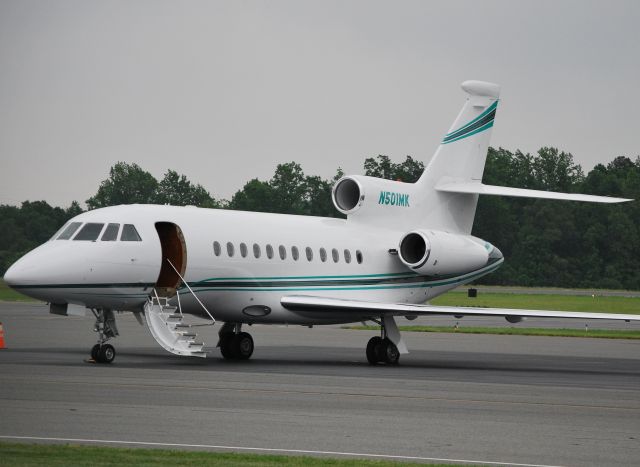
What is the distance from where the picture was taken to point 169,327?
82.4 ft

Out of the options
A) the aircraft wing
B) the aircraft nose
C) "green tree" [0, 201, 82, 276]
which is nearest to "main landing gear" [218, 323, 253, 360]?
the aircraft wing

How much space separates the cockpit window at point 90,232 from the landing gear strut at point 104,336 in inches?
61.5

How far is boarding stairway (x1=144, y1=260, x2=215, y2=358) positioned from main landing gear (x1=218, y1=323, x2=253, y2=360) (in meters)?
2.58

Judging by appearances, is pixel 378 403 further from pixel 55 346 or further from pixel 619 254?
pixel 619 254

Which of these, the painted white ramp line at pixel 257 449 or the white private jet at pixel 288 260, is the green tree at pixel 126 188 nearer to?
the white private jet at pixel 288 260

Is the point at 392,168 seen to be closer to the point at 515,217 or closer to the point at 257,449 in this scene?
the point at 515,217

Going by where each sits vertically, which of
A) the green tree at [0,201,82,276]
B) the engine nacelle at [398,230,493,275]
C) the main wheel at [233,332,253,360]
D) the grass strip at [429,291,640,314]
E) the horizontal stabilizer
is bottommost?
the green tree at [0,201,82,276]

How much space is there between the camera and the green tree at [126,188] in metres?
101

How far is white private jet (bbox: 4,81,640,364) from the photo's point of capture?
2455cm

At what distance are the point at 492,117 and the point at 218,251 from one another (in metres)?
10.5

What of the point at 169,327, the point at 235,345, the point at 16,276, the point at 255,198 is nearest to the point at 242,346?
the point at 235,345

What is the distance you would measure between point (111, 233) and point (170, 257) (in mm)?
1819

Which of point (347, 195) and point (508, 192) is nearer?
point (508, 192)

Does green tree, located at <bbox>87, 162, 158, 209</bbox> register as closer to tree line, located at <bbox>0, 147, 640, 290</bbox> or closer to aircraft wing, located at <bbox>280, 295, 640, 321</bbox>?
tree line, located at <bbox>0, 147, 640, 290</bbox>
